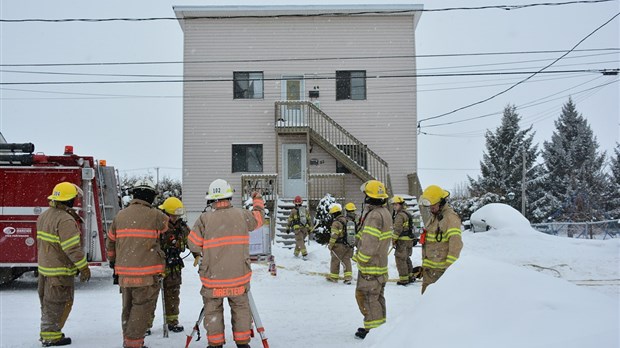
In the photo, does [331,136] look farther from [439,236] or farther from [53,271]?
[53,271]

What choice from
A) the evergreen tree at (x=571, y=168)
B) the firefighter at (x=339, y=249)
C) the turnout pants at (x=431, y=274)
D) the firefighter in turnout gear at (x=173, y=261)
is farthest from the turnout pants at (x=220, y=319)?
the evergreen tree at (x=571, y=168)

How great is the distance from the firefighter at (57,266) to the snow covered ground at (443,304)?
14.8 inches

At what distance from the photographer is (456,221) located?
6.32m

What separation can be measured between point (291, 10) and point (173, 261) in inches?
671

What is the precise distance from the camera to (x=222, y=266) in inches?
215

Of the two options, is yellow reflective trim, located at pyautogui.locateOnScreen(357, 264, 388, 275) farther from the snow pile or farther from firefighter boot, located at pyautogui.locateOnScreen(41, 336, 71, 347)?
the snow pile

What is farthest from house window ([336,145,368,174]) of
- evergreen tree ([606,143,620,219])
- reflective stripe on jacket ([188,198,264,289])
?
evergreen tree ([606,143,620,219])

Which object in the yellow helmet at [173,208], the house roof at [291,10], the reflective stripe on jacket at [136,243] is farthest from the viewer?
the house roof at [291,10]

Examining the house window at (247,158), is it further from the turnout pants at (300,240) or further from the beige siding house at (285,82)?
the turnout pants at (300,240)

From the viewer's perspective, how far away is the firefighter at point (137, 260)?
5910 mm

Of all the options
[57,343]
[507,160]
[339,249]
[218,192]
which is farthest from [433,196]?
[507,160]

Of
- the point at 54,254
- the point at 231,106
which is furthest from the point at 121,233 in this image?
the point at 231,106

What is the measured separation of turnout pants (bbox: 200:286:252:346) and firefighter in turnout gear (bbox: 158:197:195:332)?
1.64 m

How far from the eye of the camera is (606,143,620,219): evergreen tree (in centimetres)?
3959
